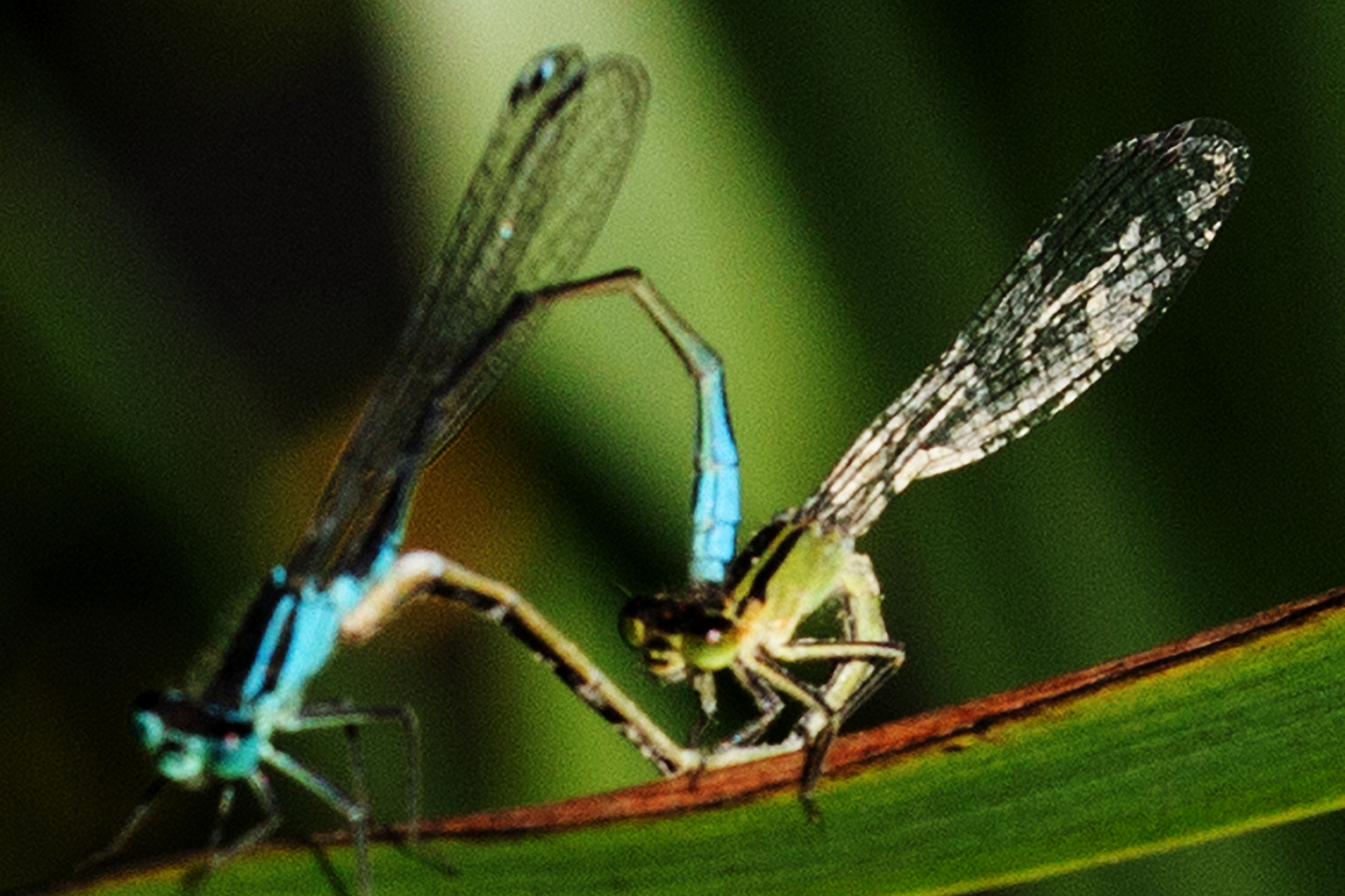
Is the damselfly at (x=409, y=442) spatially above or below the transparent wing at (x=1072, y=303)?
above

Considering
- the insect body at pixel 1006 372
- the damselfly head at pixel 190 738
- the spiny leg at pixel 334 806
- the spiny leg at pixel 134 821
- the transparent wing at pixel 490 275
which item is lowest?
the insect body at pixel 1006 372

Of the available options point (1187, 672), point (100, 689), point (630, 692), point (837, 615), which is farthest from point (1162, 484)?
point (100, 689)

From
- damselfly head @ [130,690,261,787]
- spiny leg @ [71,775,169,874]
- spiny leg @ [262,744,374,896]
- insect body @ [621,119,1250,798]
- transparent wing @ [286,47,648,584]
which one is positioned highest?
transparent wing @ [286,47,648,584]

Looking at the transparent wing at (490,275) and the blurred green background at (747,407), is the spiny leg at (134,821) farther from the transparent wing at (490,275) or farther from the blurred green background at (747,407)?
the blurred green background at (747,407)

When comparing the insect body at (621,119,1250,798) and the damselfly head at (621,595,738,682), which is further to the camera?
the insect body at (621,119,1250,798)

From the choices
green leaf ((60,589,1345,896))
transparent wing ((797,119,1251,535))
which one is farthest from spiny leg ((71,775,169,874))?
transparent wing ((797,119,1251,535))

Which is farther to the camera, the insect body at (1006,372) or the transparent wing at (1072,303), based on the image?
the transparent wing at (1072,303)

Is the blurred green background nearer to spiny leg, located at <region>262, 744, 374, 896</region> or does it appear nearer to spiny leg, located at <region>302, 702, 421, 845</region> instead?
spiny leg, located at <region>302, 702, 421, 845</region>

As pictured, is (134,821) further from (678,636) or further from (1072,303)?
(1072,303)

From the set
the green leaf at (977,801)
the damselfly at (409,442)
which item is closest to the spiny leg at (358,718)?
the damselfly at (409,442)
